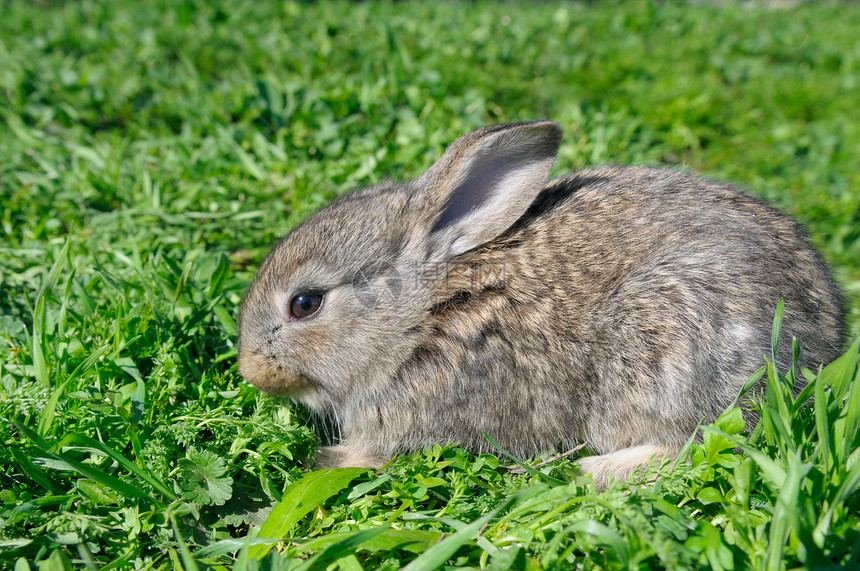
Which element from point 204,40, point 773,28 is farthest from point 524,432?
point 773,28

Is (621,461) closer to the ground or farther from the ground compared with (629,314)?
closer to the ground

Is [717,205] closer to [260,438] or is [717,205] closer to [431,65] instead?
[260,438]

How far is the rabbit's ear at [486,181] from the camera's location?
3338 millimetres

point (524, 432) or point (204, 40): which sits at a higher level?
point (204, 40)

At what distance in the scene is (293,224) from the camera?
4.50 m

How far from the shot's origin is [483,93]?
586 centimetres

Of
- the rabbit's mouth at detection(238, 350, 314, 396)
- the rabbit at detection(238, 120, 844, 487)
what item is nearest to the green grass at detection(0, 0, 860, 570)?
the rabbit's mouth at detection(238, 350, 314, 396)

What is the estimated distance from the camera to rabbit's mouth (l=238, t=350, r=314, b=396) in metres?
3.29

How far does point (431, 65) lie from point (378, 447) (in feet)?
12.9

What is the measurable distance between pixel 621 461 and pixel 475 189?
1.52 m

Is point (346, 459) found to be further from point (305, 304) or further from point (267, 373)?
point (305, 304)

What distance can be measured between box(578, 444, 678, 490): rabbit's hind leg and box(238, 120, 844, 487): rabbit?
0.03 ft

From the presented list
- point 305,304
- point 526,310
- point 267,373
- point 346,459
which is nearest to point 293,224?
point 305,304

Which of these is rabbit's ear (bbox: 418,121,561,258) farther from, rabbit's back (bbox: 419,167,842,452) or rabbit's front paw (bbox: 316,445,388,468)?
rabbit's front paw (bbox: 316,445,388,468)
